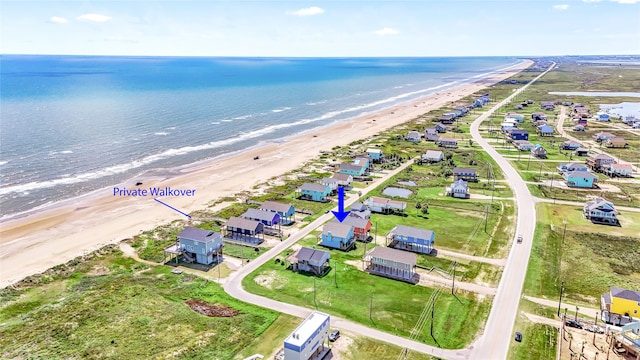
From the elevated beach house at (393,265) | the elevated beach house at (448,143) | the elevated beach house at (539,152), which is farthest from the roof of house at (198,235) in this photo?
the elevated beach house at (539,152)

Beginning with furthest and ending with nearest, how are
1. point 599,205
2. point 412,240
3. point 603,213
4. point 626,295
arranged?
point 599,205 < point 603,213 < point 412,240 < point 626,295

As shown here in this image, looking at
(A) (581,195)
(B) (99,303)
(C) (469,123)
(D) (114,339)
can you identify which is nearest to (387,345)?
(D) (114,339)

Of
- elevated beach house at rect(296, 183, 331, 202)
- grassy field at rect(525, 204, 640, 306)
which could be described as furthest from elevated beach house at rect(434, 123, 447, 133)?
elevated beach house at rect(296, 183, 331, 202)

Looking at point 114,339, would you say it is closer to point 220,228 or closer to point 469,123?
point 220,228

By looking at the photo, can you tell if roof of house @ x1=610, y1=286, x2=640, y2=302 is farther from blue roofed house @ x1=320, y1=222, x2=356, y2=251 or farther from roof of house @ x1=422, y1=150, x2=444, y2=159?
roof of house @ x1=422, y1=150, x2=444, y2=159

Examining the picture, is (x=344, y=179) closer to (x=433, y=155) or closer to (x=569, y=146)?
(x=433, y=155)

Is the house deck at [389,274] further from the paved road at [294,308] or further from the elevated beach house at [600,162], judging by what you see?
the elevated beach house at [600,162]

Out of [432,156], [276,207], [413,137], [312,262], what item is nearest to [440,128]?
[413,137]
